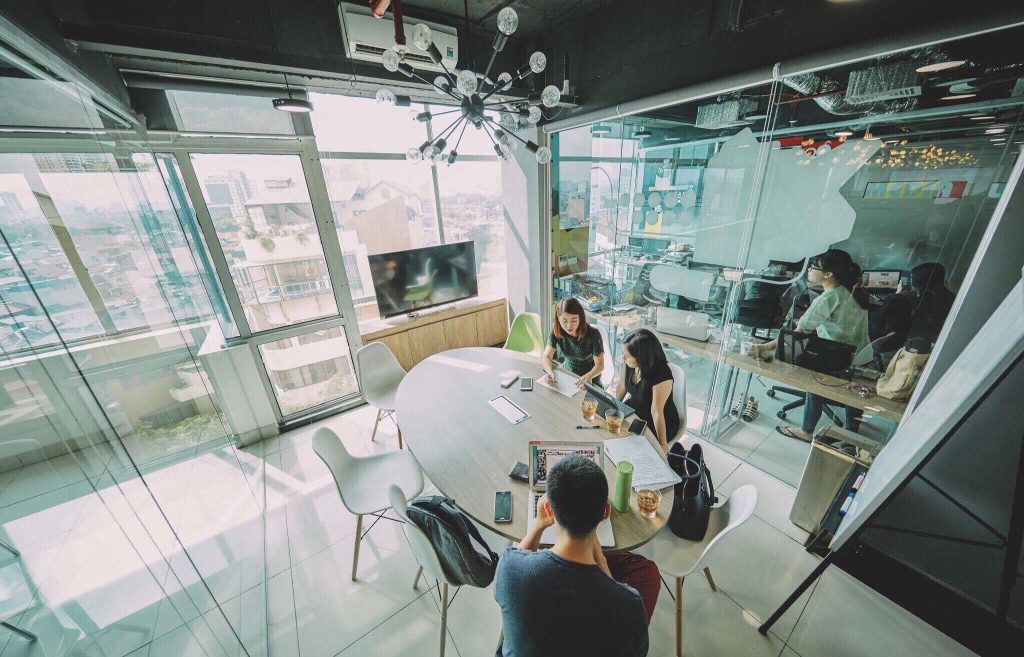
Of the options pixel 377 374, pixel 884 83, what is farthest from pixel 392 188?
pixel 884 83

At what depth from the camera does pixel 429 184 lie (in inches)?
165

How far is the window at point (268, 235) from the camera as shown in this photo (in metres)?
2.89

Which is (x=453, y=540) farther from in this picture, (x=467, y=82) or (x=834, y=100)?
(x=834, y=100)

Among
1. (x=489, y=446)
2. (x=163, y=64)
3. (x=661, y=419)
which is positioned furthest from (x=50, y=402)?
(x=661, y=419)

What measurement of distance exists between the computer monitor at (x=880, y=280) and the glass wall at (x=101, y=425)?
369 cm

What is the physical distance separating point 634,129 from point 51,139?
354 cm

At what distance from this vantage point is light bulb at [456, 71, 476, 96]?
1583mm

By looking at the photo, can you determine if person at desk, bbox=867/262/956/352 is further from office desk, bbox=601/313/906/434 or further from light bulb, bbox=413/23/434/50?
light bulb, bbox=413/23/434/50

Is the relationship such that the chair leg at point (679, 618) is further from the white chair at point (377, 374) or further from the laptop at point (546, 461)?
the white chair at point (377, 374)

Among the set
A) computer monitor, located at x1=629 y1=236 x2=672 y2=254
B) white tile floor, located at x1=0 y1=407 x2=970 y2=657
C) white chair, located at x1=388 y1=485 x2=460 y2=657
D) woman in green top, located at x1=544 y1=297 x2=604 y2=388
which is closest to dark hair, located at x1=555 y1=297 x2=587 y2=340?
woman in green top, located at x1=544 y1=297 x2=604 y2=388

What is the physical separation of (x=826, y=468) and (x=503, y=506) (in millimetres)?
2070

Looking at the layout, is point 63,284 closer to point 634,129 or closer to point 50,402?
point 50,402

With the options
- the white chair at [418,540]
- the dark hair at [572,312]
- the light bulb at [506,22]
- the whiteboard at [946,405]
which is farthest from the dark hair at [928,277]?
the white chair at [418,540]

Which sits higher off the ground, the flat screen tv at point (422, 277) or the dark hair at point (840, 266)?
the dark hair at point (840, 266)
